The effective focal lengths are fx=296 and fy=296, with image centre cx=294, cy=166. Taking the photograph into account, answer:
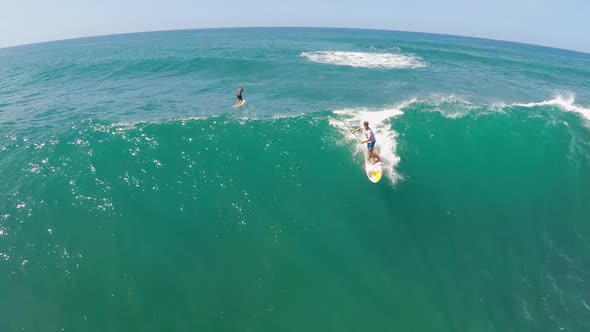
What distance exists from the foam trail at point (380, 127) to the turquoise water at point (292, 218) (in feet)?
0.50

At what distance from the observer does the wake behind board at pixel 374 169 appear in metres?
17.6

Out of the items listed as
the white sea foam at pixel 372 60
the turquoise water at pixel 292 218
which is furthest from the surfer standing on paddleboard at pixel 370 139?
the white sea foam at pixel 372 60

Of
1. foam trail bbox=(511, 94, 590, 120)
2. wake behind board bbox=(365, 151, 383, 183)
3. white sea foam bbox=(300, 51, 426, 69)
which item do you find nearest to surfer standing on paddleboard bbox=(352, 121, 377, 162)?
wake behind board bbox=(365, 151, 383, 183)

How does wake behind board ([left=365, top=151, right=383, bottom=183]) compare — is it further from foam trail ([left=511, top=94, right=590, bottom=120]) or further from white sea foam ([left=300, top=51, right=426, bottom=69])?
white sea foam ([left=300, top=51, right=426, bottom=69])

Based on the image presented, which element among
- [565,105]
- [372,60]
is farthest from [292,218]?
[372,60]

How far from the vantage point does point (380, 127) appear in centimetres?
2291

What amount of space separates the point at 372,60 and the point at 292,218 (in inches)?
1762

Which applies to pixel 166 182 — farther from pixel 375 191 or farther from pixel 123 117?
pixel 375 191

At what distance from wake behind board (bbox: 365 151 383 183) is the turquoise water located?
0.56m

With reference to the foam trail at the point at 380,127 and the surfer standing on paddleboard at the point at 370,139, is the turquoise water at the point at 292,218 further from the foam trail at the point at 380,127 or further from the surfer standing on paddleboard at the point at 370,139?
the surfer standing on paddleboard at the point at 370,139

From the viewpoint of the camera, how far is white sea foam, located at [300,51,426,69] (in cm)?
4728

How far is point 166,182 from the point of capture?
17.3m

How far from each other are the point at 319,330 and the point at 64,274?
11419 mm

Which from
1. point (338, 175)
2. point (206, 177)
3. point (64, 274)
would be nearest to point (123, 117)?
point (206, 177)
